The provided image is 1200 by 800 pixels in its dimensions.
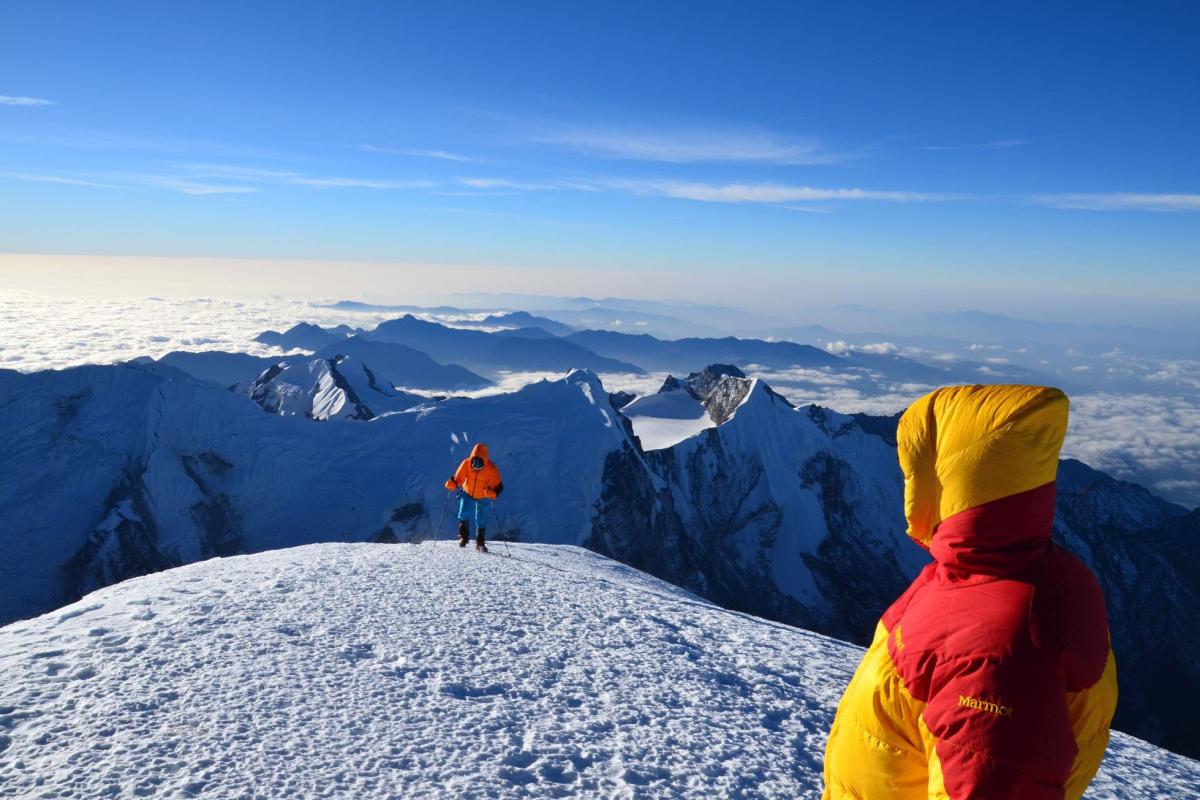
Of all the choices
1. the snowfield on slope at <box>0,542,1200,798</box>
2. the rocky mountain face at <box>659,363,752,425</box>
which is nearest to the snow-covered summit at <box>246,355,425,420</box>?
the rocky mountain face at <box>659,363,752,425</box>

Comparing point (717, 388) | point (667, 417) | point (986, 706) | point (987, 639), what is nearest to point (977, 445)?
point (987, 639)

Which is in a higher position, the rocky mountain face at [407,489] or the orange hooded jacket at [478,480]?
the orange hooded jacket at [478,480]

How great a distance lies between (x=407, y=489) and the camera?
59.0 metres

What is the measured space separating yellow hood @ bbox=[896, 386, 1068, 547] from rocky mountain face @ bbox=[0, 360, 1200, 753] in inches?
1219

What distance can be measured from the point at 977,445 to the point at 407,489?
59.8m

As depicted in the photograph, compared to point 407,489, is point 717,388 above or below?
above

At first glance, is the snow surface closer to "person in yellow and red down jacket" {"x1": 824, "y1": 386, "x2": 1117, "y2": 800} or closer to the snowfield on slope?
the snowfield on slope

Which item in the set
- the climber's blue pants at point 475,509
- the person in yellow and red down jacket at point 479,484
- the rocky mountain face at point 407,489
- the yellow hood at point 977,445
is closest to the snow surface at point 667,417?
the rocky mountain face at point 407,489

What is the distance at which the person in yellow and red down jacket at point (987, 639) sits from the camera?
8.17ft

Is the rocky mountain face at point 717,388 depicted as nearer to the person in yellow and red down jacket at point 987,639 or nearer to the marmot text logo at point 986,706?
the person in yellow and red down jacket at point 987,639

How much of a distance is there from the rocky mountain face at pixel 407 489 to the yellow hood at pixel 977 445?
3095 centimetres

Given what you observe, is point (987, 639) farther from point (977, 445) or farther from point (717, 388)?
point (717, 388)

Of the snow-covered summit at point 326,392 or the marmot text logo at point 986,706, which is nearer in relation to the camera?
the marmot text logo at point 986,706

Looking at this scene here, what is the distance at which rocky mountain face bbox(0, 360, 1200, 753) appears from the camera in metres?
52.2
